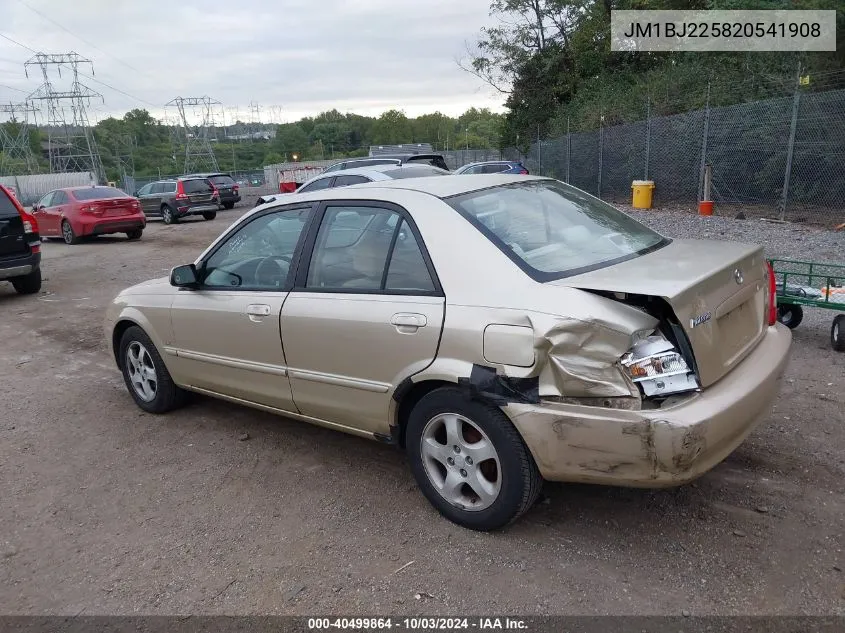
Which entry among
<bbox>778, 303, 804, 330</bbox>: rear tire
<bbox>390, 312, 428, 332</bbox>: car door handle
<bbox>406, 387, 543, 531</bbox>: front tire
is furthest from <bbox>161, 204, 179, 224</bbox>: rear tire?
<bbox>406, 387, 543, 531</bbox>: front tire

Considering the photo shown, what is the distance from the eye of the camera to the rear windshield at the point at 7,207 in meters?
9.96

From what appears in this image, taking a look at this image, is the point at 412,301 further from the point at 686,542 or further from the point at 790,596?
the point at 790,596

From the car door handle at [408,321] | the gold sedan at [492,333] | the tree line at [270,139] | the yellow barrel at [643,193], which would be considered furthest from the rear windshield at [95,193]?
the tree line at [270,139]

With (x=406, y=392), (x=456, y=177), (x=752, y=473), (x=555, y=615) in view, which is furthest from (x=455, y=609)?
(x=456, y=177)

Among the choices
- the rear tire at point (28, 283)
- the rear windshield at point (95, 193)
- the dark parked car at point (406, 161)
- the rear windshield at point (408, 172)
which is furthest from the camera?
the rear windshield at point (95, 193)

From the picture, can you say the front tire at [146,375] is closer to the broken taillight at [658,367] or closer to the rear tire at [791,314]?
the broken taillight at [658,367]

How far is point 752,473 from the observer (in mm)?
3709

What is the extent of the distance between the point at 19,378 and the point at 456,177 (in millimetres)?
4964

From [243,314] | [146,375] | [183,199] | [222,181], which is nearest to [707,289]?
[243,314]

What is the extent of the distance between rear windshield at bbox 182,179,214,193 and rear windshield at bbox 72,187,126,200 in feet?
19.3

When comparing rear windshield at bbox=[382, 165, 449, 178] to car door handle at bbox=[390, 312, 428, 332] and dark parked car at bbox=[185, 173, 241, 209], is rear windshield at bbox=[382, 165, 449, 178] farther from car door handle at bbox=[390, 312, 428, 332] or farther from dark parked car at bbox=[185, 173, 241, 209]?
dark parked car at bbox=[185, 173, 241, 209]

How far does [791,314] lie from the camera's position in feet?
20.2

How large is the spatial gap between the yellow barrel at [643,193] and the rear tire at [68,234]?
1484 cm

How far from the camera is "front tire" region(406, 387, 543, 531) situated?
3.06 metres
